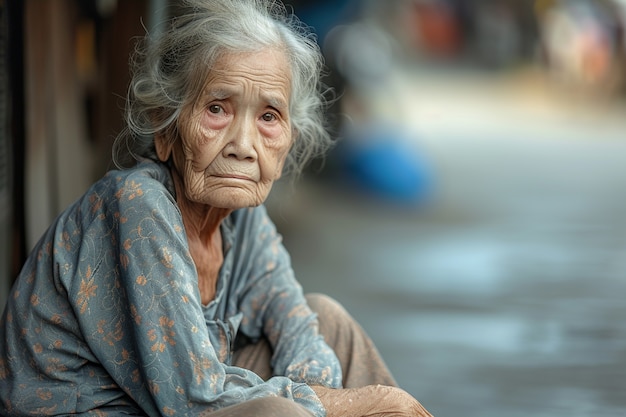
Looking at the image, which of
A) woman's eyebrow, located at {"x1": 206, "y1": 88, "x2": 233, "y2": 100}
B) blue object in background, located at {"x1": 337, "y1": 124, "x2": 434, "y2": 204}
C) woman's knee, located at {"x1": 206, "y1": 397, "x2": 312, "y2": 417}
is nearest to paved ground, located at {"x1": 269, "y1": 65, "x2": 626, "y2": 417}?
blue object in background, located at {"x1": 337, "y1": 124, "x2": 434, "y2": 204}

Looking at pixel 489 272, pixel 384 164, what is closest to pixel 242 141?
pixel 489 272

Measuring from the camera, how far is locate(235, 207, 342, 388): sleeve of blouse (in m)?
2.74

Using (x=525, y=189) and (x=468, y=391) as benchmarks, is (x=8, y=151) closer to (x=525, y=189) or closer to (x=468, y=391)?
(x=468, y=391)

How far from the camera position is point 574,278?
23.3ft

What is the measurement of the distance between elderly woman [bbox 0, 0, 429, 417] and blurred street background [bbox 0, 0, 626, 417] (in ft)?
1.07

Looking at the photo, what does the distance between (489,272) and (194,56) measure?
4.86 m

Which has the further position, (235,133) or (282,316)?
(282,316)

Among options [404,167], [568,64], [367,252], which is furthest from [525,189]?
[568,64]

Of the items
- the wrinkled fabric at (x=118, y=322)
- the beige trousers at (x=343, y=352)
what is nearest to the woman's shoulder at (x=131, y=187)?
the wrinkled fabric at (x=118, y=322)

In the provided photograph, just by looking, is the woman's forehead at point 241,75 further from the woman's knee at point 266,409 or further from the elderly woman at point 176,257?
the woman's knee at point 266,409

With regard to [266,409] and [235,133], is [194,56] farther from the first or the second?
[266,409]

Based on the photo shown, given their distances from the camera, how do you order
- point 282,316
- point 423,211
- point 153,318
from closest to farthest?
point 153,318, point 282,316, point 423,211

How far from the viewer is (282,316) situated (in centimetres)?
285

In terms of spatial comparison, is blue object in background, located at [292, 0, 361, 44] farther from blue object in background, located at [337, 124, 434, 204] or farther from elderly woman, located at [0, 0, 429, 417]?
elderly woman, located at [0, 0, 429, 417]
